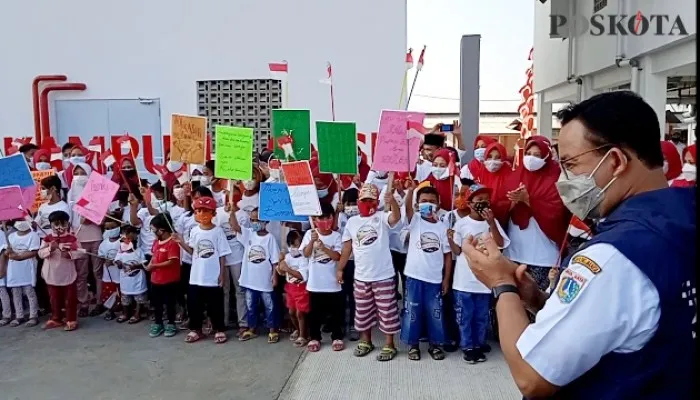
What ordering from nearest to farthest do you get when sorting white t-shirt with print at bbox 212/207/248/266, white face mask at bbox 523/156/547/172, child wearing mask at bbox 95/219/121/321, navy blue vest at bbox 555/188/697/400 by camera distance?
1. navy blue vest at bbox 555/188/697/400
2. white face mask at bbox 523/156/547/172
3. white t-shirt with print at bbox 212/207/248/266
4. child wearing mask at bbox 95/219/121/321

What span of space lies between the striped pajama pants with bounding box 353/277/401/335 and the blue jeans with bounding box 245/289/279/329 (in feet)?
2.47

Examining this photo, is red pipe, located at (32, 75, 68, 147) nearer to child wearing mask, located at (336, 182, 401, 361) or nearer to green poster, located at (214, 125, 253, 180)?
green poster, located at (214, 125, 253, 180)

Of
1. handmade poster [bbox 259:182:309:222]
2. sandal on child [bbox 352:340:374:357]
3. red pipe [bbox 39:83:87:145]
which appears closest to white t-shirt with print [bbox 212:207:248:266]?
handmade poster [bbox 259:182:309:222]

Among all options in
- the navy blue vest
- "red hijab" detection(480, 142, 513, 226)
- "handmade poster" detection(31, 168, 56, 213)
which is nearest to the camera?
the navy blue vest

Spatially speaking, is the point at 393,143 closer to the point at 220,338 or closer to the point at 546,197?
the point at 546,197

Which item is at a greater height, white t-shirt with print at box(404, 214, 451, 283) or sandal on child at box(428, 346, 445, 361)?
white t-shirt with print at box(404, 214, 451, 283)

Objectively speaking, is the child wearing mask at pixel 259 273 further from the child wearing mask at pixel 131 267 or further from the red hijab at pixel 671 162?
the red hijab at pixel 671 162

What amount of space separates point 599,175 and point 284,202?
354 centimetres

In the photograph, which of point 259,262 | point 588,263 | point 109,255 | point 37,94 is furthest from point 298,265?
point 37,94

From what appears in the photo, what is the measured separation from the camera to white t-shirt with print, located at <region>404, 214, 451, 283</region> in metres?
4.45

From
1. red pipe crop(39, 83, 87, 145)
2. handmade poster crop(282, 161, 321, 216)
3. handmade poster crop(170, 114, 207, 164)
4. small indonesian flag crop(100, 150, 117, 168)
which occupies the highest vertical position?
red pipe crop(39, 83, 87, 145)

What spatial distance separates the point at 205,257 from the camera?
4.96 m

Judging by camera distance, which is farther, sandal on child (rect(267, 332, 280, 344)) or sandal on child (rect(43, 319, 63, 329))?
sandal on child (rect(43, 319, 63, 329))

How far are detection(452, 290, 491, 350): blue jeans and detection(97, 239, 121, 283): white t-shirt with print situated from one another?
10.2 ft
